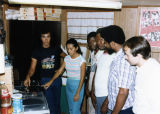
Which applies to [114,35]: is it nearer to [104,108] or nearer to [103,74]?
[103,74]

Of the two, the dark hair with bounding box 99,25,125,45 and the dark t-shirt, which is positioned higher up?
the dark hair with bounding box 99,25,125,45

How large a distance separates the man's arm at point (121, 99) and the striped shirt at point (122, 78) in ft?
0.14

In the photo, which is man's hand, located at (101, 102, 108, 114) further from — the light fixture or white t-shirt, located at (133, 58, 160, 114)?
the light fixture

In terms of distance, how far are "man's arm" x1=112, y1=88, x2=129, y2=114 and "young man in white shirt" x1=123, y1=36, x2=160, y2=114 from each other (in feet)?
0.49

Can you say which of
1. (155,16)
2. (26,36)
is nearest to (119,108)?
(155,16)

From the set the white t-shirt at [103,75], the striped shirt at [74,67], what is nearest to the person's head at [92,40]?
the striped shirt at [74,67]

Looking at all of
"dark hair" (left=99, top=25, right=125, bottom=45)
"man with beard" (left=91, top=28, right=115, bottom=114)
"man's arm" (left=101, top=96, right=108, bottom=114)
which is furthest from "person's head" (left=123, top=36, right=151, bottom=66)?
"man's arm" (left=101, top=96, right=108, bottom=114)

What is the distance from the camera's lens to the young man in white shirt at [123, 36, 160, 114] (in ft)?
4.65

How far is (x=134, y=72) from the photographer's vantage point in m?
1.67

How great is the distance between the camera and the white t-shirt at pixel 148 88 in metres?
1.41

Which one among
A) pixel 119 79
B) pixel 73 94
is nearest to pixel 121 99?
pixel 119 79

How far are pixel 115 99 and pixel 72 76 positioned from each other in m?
0.96

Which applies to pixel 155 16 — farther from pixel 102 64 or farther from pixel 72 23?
pixel 72 23

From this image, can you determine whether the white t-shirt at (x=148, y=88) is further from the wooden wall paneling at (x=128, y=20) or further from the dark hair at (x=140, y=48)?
the wooden wall paneling at (x=128, y=20)
